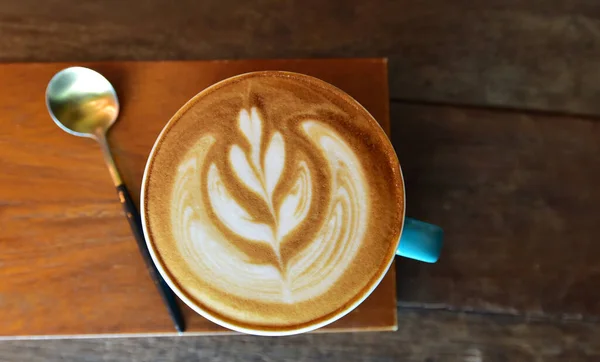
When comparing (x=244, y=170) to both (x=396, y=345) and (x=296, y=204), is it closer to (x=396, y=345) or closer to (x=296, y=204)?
(x=296, y=204)

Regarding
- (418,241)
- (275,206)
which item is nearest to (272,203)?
(275,206)

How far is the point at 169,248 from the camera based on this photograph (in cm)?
53

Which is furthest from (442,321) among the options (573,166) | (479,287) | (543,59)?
(543,59)

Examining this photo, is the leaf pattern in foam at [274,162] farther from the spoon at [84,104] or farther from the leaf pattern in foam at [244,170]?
the spoon at [84,104]

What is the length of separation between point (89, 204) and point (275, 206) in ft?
0.82

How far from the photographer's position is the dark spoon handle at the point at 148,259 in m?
0.59

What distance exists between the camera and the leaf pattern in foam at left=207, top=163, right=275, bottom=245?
537 millimetres

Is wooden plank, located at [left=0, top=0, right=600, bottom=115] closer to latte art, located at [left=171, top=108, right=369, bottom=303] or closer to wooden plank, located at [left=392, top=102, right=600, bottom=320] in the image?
wooden plank, located at [left=392, top=102, right=600, bottom=320]

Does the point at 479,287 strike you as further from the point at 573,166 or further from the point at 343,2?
the point at 343,2

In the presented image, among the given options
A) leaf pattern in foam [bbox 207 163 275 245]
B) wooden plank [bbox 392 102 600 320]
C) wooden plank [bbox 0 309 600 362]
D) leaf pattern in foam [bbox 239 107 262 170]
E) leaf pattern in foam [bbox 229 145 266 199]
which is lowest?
wooden plank [bbox 0 309 600 362]

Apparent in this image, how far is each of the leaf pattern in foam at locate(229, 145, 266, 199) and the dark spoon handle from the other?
150mm

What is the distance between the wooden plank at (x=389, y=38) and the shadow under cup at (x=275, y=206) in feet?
0.67

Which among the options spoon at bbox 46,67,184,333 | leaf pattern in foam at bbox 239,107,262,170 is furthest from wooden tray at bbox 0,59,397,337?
leaf pattern in foam at bbox 239,107,262,170

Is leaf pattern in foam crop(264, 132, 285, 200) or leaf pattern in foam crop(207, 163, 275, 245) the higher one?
leaf pattern in foam crop(264, 132, 285, 200)
